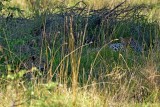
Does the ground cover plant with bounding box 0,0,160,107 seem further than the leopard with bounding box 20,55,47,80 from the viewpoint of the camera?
No

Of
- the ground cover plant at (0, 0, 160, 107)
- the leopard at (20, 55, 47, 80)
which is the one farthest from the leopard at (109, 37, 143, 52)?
the leopard at (20, 55, 47, 80)

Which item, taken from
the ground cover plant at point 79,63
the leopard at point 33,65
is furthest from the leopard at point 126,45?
the leopard at point 33,65

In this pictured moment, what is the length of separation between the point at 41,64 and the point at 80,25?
5.12 ft

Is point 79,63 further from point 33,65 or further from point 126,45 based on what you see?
point 126,45

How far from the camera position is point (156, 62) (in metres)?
4.97

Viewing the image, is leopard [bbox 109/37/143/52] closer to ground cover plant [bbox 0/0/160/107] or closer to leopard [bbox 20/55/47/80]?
ground cover plant [bbox 0/0/160/107]

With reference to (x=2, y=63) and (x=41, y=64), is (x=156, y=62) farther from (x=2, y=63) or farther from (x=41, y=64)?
(x=2, y=63)

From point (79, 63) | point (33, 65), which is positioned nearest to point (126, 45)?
point (33, 65)

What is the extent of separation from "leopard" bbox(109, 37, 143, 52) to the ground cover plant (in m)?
0.02

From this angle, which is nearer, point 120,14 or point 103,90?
point 103,90

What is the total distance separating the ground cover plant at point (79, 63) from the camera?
3.99 metres

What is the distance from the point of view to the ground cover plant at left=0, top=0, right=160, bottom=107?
157 inches

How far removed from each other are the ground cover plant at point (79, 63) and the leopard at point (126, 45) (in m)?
0.02

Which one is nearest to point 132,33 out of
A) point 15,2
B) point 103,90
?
point 103,90
